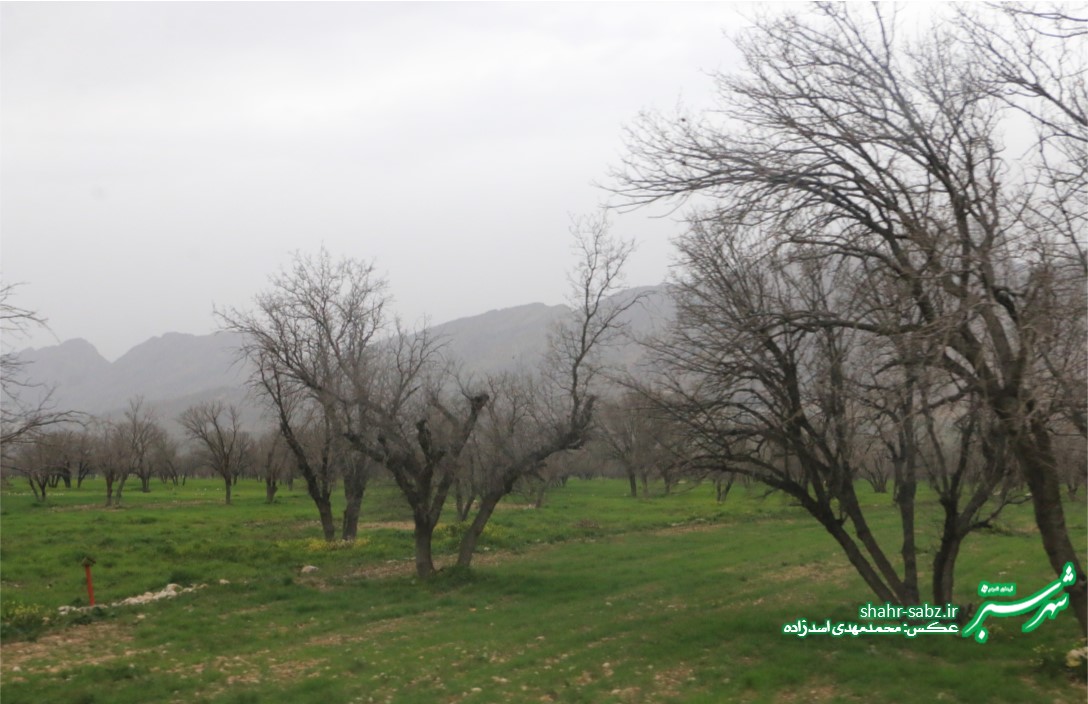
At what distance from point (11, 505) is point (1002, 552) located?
165ft

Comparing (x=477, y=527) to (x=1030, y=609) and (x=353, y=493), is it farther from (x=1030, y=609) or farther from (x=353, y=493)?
(x=1030, y=609)

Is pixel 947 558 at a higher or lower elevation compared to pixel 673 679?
higher

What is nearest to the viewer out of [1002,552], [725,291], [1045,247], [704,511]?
[1045,247]

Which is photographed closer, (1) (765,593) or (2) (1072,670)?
(2) (1072,670)

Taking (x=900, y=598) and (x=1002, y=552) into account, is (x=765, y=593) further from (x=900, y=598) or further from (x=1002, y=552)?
(x=1002, y=552)

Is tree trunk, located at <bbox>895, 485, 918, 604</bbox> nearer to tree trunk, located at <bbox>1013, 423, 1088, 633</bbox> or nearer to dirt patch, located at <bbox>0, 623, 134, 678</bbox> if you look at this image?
tree trunk, located at <bbox>1013, 423, 1088, 633</bbox>

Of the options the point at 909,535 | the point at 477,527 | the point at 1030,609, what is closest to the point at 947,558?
the point at 909,535

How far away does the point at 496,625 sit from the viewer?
16.6 m

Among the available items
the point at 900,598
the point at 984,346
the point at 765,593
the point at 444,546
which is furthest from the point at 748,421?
the point at 444,546

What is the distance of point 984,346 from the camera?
969 centimetres

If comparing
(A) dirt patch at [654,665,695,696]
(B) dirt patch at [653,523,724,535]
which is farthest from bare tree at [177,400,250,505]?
(A) dirt patch at [654,665,695,696]

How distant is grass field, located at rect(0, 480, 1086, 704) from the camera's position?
11156 mm

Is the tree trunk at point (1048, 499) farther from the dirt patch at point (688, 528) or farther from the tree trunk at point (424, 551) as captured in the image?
the dirt patch at point (688, 528)

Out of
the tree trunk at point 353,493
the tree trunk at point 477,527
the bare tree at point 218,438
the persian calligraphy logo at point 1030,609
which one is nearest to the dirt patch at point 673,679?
the persian calligraphy logo at point 1030,609
